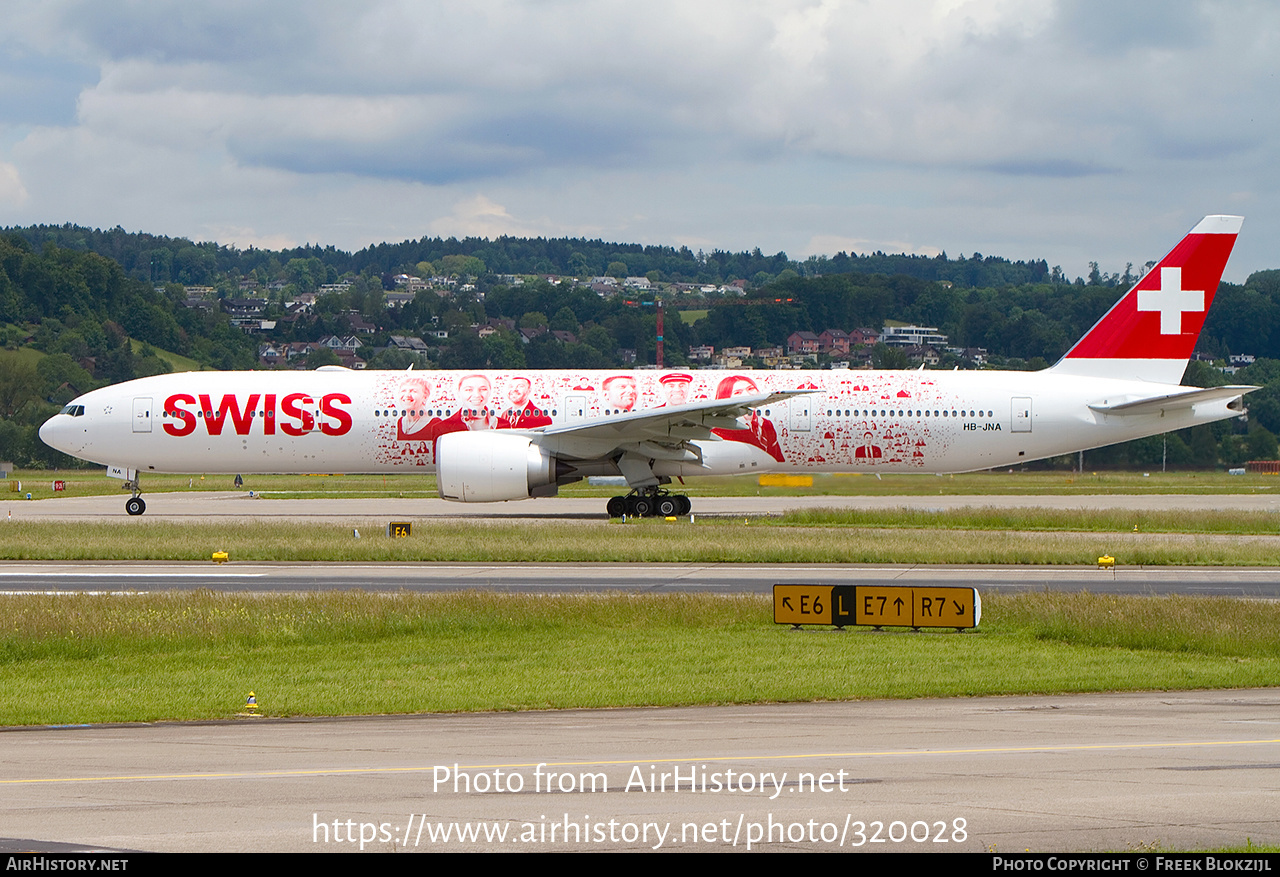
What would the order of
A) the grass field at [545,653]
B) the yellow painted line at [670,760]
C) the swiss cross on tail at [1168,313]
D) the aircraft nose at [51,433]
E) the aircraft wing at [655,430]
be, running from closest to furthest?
the yellow painted line at [670,760]
the grass field at [545,653]
the aircraft wing at [655,430]
the swiss cross on tail at [1168,313]
the aircraft nose at [51,433]

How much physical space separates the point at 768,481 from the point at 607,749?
110 feet

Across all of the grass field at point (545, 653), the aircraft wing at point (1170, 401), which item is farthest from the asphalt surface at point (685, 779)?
the aircraft wing at point (1170, 401)

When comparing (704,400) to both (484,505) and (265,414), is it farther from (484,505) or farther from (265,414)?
(265,414)

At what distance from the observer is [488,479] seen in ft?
112

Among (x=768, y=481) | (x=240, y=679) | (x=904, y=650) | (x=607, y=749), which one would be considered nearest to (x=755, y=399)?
(x=768, y=481)

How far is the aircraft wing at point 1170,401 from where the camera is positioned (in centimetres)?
3625

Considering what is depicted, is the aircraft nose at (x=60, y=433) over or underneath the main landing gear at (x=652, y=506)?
over

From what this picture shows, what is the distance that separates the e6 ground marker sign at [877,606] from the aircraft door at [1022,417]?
68.8ft

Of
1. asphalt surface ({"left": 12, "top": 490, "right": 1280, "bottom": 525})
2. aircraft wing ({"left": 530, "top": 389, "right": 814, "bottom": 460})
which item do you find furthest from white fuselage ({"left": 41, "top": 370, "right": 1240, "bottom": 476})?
asphalt surface ({"left": 12, "top": 490, "right": 1280, "bottom": 525})

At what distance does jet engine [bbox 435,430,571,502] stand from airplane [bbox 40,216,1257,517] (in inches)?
70.7

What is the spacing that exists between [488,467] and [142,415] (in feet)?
36.9

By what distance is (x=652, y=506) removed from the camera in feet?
119

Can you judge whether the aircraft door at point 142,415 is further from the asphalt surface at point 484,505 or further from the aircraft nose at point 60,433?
the asphalt surface at point 484,505

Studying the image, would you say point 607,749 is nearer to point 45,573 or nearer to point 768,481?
point 45,573
